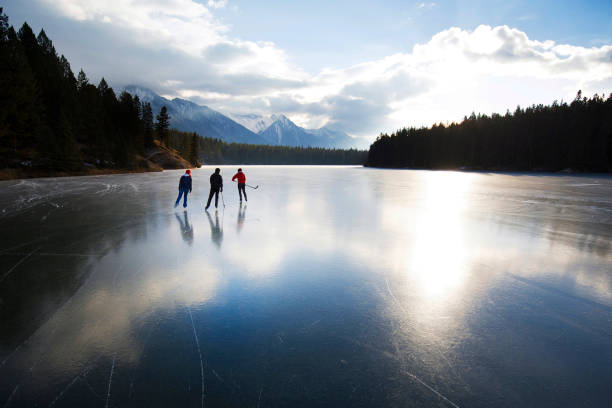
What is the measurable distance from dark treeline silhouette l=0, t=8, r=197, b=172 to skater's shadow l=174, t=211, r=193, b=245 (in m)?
32.9

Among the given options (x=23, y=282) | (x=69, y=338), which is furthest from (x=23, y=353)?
(x=23, y=282)

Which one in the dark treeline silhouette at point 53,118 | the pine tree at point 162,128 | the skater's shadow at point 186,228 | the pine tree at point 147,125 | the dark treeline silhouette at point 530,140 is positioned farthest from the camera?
the pine tree at point 162,128

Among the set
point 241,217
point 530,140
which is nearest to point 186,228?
point 241,217

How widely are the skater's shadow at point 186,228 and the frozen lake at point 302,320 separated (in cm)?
12

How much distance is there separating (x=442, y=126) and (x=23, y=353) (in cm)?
12177

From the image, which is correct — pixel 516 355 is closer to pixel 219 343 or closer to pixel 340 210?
pixel 219 343

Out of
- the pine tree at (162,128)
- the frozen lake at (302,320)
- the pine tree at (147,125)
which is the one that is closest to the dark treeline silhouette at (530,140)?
the pine tree at (162,128)

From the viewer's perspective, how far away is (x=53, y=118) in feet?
136

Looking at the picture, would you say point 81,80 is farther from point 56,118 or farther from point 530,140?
point 530,140

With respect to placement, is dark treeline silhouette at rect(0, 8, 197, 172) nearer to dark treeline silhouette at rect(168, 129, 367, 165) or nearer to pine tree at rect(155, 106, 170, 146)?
pine tree at rect(155, 106, 170, 146)

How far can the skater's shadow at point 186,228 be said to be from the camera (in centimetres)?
805

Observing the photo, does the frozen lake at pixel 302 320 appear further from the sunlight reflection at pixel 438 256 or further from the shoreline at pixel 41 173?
the shoreline at pixel 41 173

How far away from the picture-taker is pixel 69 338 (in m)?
3.44

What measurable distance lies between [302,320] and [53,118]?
5462 centimetres
